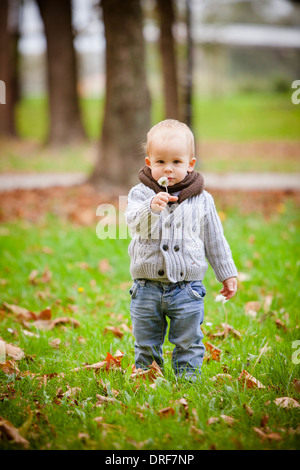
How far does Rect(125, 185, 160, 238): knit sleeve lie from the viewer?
2.51 meters

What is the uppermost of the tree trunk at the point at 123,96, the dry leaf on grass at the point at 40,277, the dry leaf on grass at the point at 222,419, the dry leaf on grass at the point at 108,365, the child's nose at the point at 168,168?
the tree trunk at the point at 123,96

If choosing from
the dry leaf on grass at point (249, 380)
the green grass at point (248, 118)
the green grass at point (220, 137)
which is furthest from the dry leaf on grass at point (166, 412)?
the green grass at point (248, 118)

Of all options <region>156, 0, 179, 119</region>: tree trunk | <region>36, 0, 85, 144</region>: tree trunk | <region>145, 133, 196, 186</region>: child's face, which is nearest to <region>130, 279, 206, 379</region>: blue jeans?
<region>145, 133, 196, 186</region>: child's face

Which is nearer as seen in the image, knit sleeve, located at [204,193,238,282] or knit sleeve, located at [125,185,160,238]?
knit sleeve, located at [125,185,160,238]

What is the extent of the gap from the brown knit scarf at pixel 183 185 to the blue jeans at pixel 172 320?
498 mm

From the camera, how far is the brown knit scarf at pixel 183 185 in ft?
8.66

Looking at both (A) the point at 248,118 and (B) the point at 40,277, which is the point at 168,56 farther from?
(A) the point at 248,118

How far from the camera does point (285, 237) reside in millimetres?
6121

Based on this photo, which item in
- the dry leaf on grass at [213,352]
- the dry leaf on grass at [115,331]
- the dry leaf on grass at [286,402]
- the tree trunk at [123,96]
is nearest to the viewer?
the dry leaf on grass at [286,402]

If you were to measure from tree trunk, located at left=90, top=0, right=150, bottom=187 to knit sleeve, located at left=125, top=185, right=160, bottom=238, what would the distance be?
17.5 ft

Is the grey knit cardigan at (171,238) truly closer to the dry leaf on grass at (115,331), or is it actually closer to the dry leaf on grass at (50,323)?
the dry leaf on grass at (115,331)

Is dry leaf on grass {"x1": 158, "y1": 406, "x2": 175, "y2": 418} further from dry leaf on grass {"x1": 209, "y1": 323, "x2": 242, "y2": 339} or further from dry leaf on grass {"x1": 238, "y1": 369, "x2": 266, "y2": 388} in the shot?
dry leaf on grass {"x1": 209, "y1": 323, "x2": 242, "y2": 339}

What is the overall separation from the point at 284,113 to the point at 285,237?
25.1 metres

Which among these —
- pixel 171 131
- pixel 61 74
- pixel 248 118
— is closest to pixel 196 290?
pixel 171 131
